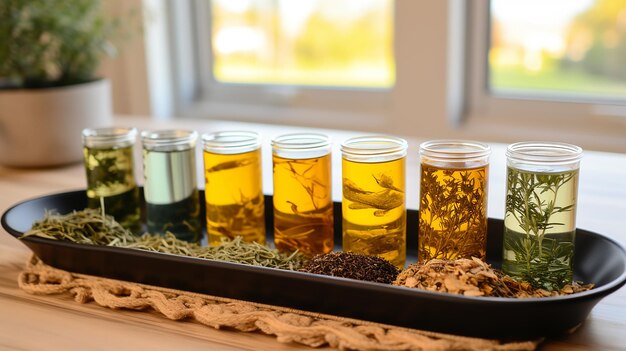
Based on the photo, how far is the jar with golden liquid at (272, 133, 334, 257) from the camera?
819 millimetres

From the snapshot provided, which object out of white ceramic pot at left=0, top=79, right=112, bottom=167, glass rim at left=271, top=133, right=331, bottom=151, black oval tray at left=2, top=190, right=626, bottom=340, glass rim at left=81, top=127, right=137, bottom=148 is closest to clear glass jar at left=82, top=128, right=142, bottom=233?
glass rim at left=81, top=127, right=137, bottom=148

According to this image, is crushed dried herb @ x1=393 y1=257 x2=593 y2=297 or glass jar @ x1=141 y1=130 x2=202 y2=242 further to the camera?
glass jar @ x1=141 y1=130 x2=202 y2=242

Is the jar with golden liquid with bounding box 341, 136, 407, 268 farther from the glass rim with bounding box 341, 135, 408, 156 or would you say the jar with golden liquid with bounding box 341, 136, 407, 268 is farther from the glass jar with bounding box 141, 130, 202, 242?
the glass jar with bounding box 141, 130, 202, 242

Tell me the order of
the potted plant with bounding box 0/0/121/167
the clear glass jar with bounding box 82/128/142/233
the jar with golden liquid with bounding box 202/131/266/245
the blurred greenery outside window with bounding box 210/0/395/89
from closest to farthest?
the jar with golden liquid with bounding box 202/131/266/245, the clear glass jar with bounding box 82/128/142/233, the potted plant with bounding box 0/0/121/167, the blurred greenery outside window with bounding box 210/0/395/89

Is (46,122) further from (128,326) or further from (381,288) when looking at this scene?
(381,288)

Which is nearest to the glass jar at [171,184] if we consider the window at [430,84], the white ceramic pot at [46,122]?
the white ceramic pot at [46,122]

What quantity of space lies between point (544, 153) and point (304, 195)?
256 mm

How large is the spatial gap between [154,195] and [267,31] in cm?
128

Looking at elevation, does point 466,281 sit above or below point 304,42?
below

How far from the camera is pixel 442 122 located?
1.76 m

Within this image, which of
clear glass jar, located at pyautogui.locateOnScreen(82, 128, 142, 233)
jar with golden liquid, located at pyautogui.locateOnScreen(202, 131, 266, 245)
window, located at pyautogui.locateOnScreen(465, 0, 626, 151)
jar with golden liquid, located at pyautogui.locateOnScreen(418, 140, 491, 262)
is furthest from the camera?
window, located at pyautogui.locateOnScreen(465, 0, 626, 151)

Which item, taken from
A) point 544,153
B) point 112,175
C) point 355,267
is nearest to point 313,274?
point 355,267

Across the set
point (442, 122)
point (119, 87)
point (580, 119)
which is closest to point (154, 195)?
point (442, 122)

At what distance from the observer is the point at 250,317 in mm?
701
